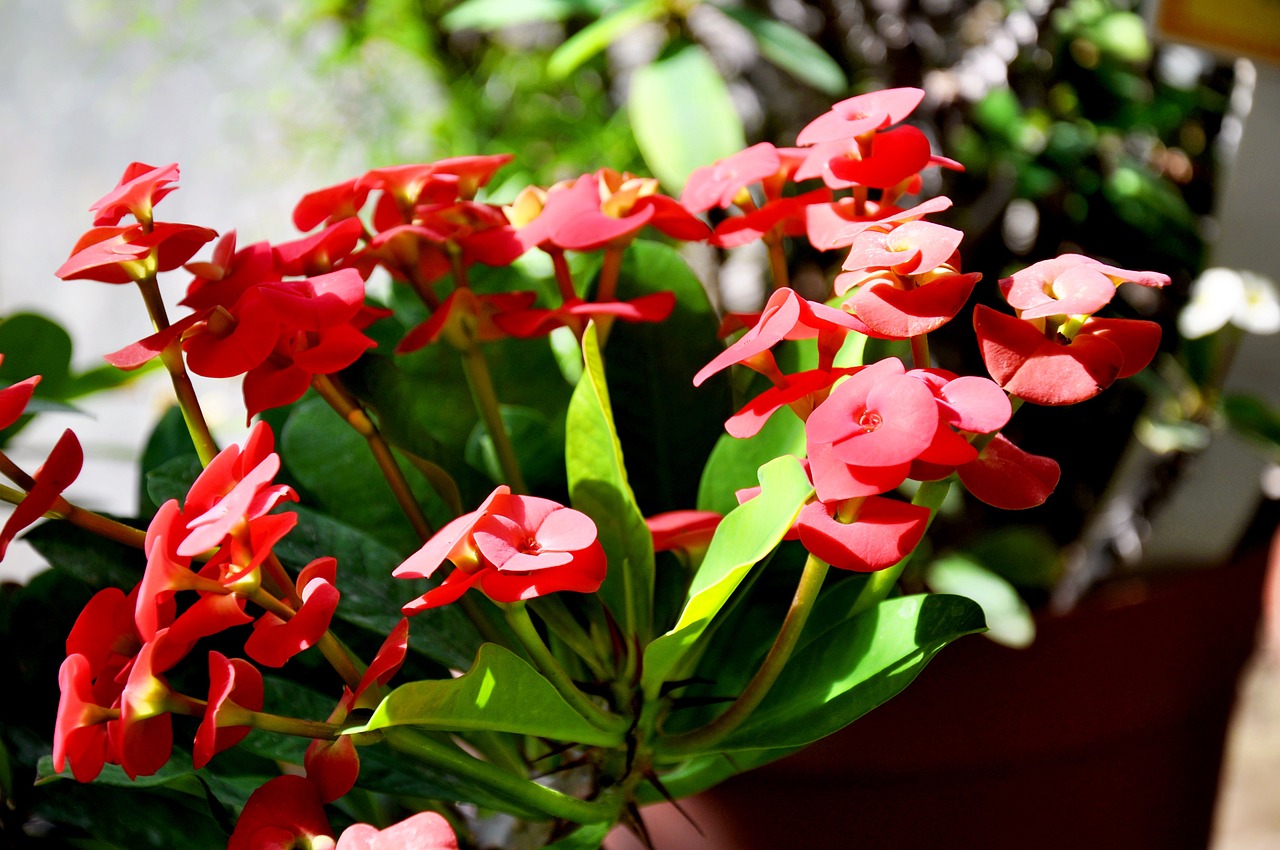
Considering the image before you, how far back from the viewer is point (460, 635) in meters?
0.35

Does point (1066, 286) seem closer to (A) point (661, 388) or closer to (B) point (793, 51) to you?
(A) point (661, 388)

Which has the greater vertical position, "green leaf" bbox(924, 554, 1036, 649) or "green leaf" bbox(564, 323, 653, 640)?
"green leaf" bbox(564, 323, 653, 640)

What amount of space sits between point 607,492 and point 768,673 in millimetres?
75

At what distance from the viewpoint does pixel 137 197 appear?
0.29 meters

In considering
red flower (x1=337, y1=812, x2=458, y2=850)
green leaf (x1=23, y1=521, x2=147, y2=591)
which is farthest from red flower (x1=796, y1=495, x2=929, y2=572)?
green leaf (x1=23, y1=521, x2=147, y2=591)

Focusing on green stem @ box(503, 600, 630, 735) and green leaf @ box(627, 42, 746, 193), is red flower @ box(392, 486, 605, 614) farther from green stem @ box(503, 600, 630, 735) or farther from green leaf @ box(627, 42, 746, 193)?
green leaf @ box(627, 42, 746, 193)

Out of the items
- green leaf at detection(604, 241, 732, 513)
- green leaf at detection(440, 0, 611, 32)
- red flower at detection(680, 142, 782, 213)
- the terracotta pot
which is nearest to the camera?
red flower at detection(680, 142, 782, 213)

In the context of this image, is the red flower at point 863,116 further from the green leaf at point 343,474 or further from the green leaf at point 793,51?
the green leaf at point 793,51

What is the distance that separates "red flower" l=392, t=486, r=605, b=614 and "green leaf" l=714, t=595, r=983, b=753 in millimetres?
92

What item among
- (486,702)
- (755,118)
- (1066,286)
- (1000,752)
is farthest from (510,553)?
(755,118)

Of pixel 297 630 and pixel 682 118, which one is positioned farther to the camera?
pixel 682 118

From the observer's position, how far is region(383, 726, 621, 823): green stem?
28 cm

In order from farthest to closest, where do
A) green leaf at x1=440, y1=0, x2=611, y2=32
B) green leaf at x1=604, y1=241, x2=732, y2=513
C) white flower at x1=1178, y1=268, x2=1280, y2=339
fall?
green leaf at x1=440, y1=0, x2=611, y2=32 < white flower at x1=1178, y1=268, x2=1280, y2=339 < green leaf at x1=604, y1=241, x2=732, y2=513

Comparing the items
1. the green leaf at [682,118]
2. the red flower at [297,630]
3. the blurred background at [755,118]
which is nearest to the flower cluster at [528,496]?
the red flower at [297,630]
